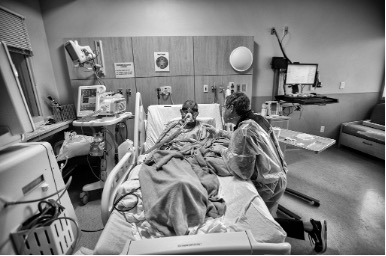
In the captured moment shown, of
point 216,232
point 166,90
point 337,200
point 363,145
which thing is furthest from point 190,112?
point 363,145

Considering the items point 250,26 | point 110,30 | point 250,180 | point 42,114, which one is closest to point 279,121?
point 250,26

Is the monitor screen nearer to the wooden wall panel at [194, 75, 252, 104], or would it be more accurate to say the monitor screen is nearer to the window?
the wooden wall panel at [194, 75, 252, 104]

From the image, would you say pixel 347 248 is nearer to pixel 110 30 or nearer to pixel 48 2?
pixel 110 30

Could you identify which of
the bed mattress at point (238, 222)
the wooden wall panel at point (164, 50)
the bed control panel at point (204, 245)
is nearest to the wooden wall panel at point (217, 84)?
the wooden wall panel at point (164, 50)

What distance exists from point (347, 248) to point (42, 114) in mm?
3489

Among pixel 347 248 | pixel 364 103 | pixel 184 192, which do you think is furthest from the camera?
pixel 364 103

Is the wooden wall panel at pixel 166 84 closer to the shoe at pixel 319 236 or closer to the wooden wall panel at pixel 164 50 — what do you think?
the wooden wall panel at pixel 164 50

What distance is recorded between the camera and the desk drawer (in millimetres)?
2797

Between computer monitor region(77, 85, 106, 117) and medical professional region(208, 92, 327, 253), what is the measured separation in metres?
1.73

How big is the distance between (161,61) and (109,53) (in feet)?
2.29

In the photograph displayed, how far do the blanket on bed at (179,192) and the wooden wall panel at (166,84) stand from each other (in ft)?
4.71

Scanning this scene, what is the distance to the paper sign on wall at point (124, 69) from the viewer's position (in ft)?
8.42

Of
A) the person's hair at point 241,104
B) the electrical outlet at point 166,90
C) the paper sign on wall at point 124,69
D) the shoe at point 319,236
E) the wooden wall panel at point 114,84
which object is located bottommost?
the shoe at point 319,236

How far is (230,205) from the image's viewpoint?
3.77ft
